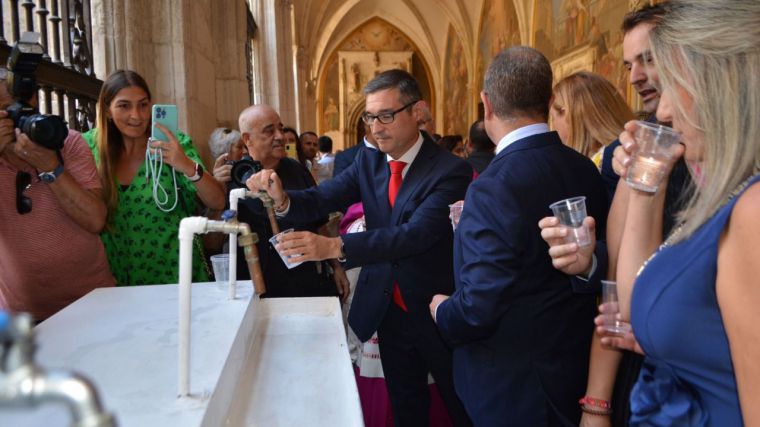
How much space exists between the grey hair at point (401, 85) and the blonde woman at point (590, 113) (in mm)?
639

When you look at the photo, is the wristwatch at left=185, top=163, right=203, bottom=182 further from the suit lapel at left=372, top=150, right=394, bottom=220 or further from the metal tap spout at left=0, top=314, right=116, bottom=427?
the metal tap spout at left=0, top=314, right=116, bottom=427

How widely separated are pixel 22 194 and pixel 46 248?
0.78 feet

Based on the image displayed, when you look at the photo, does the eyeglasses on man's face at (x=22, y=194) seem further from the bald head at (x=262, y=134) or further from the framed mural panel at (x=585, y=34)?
the framed mural panel at (x=585, y=34)

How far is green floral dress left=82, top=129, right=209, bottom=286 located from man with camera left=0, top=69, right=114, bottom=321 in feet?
0.81

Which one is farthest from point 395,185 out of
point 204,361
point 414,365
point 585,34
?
point 585,34

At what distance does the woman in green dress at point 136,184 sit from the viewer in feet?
8.72

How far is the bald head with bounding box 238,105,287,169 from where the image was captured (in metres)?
Answer: 3.28

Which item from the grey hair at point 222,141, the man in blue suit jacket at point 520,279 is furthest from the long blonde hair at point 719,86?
the grey hair at point 222,141

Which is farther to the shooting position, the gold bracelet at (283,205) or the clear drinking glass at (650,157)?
the gold bracelet at (283,205)

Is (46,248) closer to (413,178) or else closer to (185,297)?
(185,297)

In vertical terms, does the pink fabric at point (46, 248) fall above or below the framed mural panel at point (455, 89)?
below

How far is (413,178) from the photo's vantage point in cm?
256

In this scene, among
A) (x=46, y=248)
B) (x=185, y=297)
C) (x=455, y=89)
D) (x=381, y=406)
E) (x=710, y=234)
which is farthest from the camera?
(x=455, y=89)

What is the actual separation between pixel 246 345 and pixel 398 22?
97.3ft
